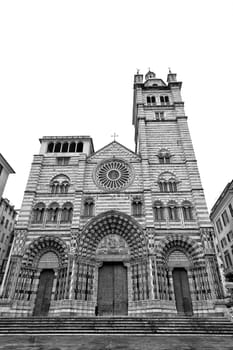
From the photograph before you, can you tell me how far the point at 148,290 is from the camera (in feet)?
50.0

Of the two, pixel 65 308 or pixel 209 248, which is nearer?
pixel 65 308

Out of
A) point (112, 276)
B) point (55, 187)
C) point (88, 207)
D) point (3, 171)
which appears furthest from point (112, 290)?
point (3, 171)

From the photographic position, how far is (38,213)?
19.0 m

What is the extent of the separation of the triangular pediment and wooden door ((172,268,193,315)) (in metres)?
11.1

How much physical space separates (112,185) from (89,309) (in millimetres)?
10378

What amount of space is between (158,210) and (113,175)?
5.74 m

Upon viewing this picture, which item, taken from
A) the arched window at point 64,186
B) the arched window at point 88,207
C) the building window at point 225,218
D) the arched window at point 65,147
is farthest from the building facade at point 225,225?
the arched window at point 65,147

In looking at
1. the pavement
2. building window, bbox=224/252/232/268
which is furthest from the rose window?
building window, bbox=224/252/232/268

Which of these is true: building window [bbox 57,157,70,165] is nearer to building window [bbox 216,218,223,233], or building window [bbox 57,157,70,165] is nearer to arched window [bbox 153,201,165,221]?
arched window [bbox 153,201,165,221]

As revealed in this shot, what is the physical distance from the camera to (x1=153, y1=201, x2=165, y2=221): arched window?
18309 mm

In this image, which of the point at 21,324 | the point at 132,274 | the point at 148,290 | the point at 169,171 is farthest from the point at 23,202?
the point at 169,171

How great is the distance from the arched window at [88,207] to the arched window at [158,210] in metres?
5.67

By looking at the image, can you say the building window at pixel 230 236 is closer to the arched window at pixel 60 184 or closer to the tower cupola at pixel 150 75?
the arched window at pixel 60 184

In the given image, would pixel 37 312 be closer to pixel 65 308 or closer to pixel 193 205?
pixel 65 308
